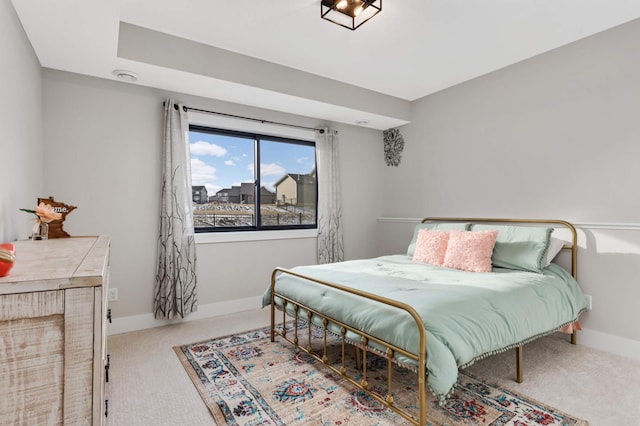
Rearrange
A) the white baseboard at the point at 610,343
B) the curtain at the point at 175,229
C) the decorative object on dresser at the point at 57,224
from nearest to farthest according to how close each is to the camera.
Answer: the decorative object on dresser at the point at 57,224, the white baseboard at the point at 610,343, the curtain at the point at 175,229

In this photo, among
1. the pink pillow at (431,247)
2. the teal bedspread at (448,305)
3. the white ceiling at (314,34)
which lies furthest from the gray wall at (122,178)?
the pink pillow at (431,247)

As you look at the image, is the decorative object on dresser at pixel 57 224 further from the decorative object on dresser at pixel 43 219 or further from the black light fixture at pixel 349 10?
the black light fixture at pixel 349 10

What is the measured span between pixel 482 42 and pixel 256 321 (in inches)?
124

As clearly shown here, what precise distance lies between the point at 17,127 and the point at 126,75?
1.06m

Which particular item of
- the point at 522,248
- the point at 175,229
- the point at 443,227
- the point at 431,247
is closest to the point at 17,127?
the point at 175,229

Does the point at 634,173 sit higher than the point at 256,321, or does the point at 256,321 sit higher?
the point at 634,173

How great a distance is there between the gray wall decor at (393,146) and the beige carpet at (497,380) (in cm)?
260

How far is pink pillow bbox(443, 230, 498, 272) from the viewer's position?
2.84m

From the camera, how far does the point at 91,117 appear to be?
293 cm

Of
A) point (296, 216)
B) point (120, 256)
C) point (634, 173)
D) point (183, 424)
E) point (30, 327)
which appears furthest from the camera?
point (296, 216)

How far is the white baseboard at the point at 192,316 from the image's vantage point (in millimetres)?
3062

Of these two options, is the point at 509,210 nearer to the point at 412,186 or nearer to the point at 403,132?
the point at 412,186

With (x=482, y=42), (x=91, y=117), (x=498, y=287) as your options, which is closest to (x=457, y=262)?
(x=498, y=287)

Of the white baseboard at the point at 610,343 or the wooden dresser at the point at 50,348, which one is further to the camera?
the white baseboard at the point at 610,343
